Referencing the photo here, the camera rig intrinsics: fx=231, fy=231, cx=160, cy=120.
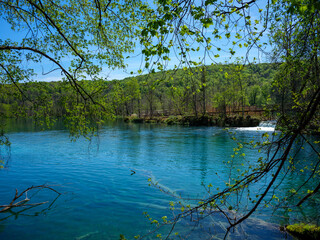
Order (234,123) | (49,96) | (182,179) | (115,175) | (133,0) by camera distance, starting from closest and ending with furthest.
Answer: (133,0)
(49,96)
(182,179)
(115,175)
(234,123)

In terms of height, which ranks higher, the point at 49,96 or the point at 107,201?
the point at 49,96

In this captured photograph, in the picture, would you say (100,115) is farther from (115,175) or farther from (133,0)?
(115,175)

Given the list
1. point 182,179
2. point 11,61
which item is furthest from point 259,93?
point 11,61

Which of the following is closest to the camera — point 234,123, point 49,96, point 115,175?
point 49,96

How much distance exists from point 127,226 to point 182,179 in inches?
220

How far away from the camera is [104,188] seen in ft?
38.1

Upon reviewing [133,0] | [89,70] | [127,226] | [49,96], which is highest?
[133,0]

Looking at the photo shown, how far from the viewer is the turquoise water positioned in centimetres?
769

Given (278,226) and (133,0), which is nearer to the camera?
(133,0)

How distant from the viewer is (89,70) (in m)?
8.25

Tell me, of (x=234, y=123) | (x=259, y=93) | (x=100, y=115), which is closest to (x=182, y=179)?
(x=100, y=115)

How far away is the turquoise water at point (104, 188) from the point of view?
7.69 m

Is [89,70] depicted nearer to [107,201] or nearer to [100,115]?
[100,115]

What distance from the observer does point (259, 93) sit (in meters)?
106
